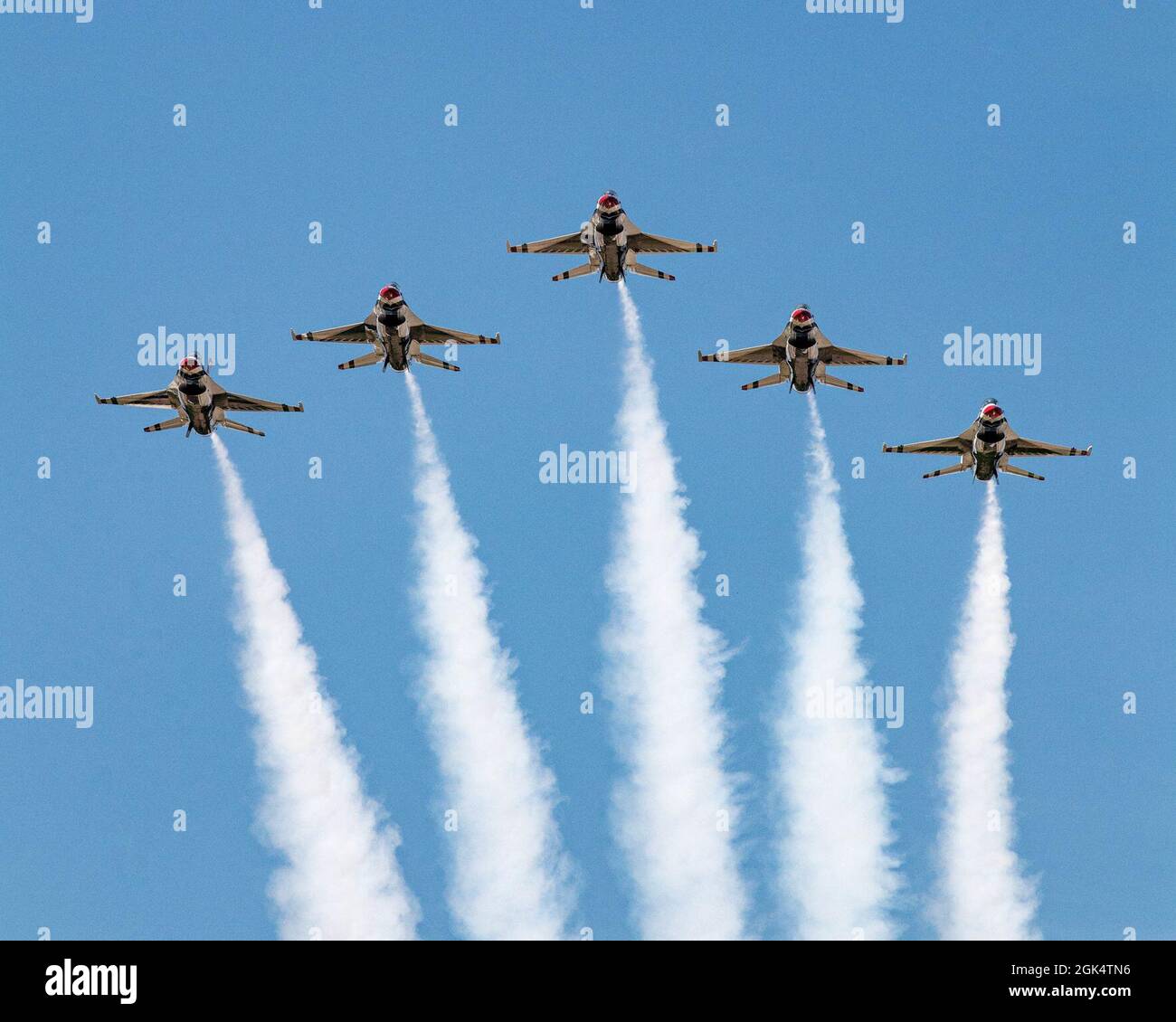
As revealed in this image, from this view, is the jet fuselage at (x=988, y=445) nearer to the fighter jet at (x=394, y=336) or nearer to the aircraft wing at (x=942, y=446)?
the aircraft wing at (x=942, y=446)

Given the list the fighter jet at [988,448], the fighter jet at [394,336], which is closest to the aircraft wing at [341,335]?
the fighter jet at [394,336]

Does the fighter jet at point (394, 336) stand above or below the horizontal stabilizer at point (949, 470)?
above

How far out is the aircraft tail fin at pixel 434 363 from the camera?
95188 millimetres

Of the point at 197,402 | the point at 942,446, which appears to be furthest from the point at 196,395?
the point at 942,446

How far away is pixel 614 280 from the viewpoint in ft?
307

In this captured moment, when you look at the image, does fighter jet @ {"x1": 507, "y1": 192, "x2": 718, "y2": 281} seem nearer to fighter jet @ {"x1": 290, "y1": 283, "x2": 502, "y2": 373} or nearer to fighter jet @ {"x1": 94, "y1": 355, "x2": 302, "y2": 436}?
fighter jet @ {"x1": 290, "y1": 283, "x2": 502, "y2": 373}

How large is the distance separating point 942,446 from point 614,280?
1989 centimetres

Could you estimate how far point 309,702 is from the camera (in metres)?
96.8

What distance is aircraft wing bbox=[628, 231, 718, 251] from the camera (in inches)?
3691

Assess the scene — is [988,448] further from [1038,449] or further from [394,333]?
[394,333]

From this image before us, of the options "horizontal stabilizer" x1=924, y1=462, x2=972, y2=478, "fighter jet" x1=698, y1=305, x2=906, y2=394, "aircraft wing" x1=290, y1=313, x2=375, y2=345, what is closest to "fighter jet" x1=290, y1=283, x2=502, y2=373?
"aircraft wing" x1=290, y1=313, x2=375, y2=345

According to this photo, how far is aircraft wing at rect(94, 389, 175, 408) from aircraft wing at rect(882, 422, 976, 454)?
38476mm
